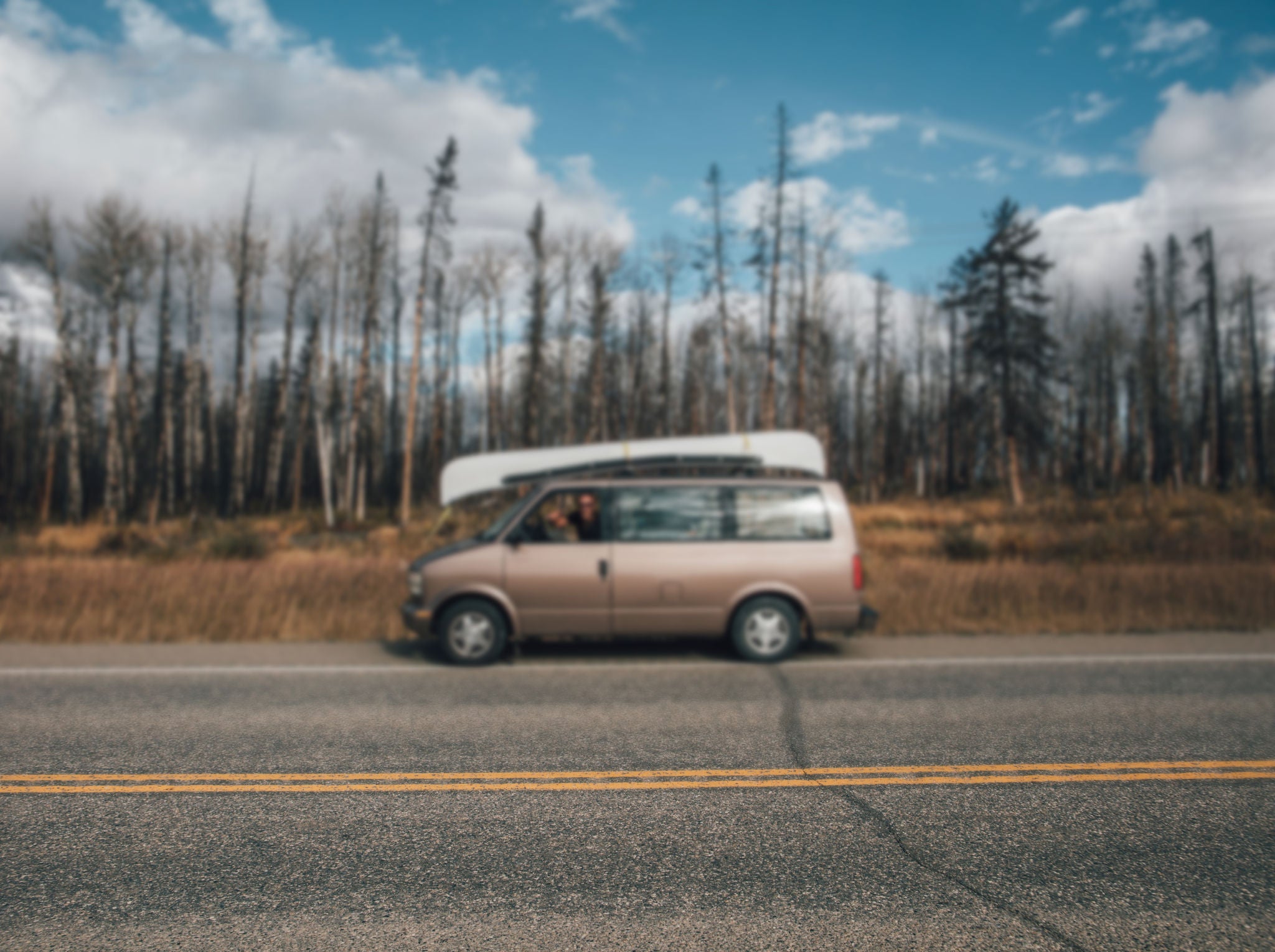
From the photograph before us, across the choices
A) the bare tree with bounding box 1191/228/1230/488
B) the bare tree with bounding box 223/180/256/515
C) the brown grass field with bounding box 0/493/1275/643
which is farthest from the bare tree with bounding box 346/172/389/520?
the bare tree with bounding box 1191/228/1230/488

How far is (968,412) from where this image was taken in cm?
4100

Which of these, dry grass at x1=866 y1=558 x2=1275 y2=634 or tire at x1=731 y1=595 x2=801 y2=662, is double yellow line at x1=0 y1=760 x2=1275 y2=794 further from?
dry grass at x1=866 y1=558 x2=1275 y2=634

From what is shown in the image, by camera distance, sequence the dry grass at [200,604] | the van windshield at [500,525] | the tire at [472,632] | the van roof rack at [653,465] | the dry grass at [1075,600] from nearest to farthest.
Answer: the tire at [472,632]
the van windshield at [500,525]
the van roof rack at [653,465]
the dry grass at [200,604]
the dry grass at [1075,600]

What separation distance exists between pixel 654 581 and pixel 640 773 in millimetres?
3706

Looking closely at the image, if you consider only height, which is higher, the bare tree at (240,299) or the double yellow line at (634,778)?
the bare tree at (240,299)

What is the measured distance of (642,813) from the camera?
4359 mm

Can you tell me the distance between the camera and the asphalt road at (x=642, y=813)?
126 inches

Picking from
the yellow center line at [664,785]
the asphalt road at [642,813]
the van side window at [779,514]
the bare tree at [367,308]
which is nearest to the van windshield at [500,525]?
the asphalt road at [642,813]

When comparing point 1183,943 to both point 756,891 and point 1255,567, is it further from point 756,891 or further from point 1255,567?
point 1255,567

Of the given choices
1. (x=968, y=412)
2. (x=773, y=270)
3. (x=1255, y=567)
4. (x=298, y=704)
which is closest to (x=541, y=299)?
(x=773, y=270)

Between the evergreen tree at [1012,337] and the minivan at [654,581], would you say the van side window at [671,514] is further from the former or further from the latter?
the evergreen tree at [1012,337]

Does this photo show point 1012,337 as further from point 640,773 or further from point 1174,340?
point 640,773

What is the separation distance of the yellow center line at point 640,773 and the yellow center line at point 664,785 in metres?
0.09

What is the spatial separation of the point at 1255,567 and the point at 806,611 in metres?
8.99
